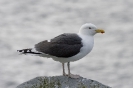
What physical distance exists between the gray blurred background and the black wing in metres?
11.7

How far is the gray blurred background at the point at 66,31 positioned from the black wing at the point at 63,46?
461 inches

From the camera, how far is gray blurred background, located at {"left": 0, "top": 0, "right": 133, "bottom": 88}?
27203mm

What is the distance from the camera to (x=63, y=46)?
45.0 feet

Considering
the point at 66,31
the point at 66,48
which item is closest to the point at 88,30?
the point at 66,48

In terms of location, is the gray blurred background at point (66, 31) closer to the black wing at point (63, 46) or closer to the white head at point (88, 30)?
the white head at point (88, 30)

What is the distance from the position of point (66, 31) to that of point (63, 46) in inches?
623

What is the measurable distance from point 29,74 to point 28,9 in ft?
28.1

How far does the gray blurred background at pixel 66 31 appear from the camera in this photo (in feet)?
89.2

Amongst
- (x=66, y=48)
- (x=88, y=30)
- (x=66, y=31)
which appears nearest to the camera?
(x=66, y=48)

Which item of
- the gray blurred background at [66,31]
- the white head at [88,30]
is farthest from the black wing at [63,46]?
the gray blurred background at [66,31]

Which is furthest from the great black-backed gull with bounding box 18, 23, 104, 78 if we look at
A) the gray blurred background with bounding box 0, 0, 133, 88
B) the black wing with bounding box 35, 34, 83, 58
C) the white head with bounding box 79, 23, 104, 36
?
the gray blurred background with bounding box 0, 0, 133, 88

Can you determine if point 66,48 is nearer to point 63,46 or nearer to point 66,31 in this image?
point 63,46

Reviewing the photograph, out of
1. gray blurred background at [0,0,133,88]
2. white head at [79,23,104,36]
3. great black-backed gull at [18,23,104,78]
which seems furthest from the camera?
gray blurred background at [0,0,133,88]

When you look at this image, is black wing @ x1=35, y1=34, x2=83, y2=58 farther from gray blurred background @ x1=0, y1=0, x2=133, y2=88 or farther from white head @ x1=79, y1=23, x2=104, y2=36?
gray blurred background @ x1=0, y1=0, x2=133, y2=88
